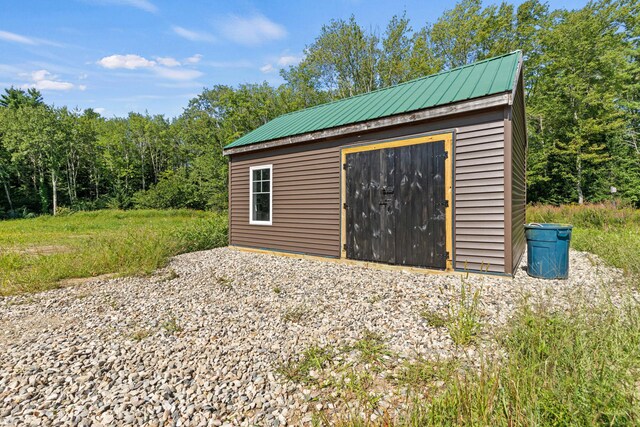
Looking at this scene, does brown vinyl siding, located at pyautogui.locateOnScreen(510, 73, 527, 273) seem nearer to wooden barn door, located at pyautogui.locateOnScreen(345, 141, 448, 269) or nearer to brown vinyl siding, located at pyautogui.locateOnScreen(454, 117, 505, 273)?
brown vinyl siding, located at pyautogui.locateOnScreen(454, 117, 505, 273)

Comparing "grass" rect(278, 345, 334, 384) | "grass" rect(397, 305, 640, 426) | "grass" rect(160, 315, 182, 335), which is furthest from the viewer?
"grass" rect(160, 315, 182, 335)

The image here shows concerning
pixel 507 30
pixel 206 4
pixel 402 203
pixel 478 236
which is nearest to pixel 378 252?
pixel 402 203

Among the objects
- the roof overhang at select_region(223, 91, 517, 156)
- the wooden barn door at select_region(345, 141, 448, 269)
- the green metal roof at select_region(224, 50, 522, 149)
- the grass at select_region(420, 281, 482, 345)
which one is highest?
the green metal roof at select_region(224, 50, 522, 149)

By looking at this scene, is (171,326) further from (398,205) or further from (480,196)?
(480,196)

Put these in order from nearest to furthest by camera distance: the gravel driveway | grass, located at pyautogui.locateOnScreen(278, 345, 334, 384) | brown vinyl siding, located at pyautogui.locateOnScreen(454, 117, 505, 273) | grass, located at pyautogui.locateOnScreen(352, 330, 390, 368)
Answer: the gravel driveway
grass, located at pyautogui.locateOnScreen(278, 345, 334, 384)
grass, located at pyautogui.locateOnScreen(352, 330, 390, 368)
brown vinyl siding, located at pyautogui.locateOnScreen(454, 117, 505, 273)

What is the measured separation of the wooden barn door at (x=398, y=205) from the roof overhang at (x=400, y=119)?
450 mm

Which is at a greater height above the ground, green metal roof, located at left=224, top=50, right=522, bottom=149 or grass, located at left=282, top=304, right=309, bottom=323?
green metal roof, located at left=224, top=50, right=522, bottom=149

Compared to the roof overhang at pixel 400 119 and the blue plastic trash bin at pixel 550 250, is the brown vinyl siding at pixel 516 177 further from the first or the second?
the roof overhang at pixel 400 119

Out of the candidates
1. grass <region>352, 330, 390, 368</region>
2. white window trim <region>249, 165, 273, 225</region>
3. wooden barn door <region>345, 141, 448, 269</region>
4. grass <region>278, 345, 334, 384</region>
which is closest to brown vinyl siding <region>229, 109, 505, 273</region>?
white window trim <region>249, 165, 273, 225</region>

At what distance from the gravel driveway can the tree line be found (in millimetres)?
15961

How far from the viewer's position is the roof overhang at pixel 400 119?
169 inches

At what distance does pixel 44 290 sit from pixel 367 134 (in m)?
5.77

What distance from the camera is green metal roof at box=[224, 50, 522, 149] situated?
475 cm

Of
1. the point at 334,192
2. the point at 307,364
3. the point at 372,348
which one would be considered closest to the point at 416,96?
the point at 334,192
